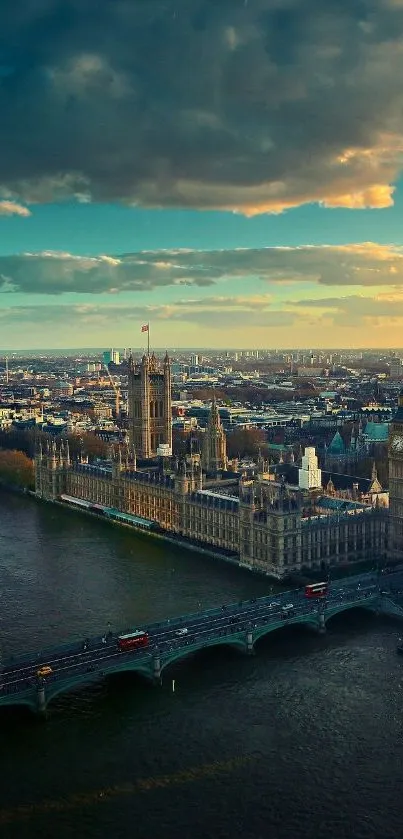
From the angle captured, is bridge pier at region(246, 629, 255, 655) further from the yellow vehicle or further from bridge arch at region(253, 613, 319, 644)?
the yellow vehicle

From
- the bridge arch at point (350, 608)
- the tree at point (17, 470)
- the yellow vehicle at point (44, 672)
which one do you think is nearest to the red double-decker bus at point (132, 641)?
the yellow vehicle at point (44, 672)

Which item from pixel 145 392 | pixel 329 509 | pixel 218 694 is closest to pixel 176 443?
pixel 145 392

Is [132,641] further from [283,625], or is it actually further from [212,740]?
[283,625]

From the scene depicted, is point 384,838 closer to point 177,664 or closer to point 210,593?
point 177,664

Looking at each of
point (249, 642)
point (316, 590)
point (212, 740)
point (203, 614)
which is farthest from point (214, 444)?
point (212, 740)

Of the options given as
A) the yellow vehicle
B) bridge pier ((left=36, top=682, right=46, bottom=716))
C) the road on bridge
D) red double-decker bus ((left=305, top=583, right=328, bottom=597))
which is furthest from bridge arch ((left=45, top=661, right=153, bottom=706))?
red double-decker bus ((left=305, top=583, right=328, bottom=597))

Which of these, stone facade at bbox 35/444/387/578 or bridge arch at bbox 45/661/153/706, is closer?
bridge arch at bbox 45/661/153/706
